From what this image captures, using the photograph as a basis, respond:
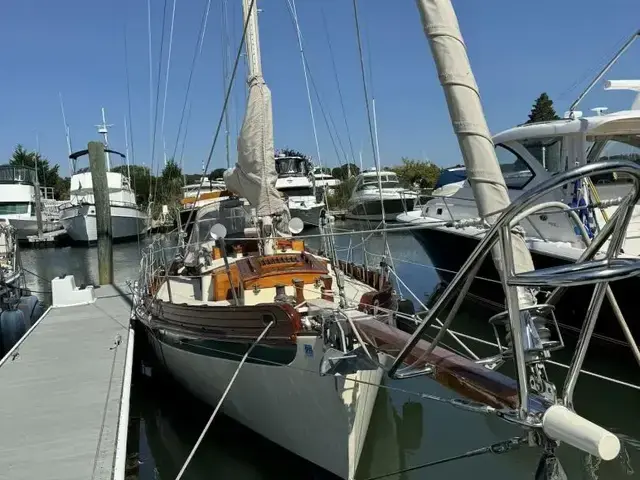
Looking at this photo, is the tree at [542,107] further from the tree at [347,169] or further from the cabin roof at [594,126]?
the cabin roof at [594,126]

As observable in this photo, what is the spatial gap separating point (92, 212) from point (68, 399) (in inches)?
1273

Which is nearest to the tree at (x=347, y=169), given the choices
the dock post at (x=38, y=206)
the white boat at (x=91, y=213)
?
the white boat at (x=91, y=213)

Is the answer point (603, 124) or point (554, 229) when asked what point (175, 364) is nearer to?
point (554, 229)

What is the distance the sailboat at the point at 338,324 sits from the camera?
3.23m

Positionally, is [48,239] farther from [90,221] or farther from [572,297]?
[572,297]

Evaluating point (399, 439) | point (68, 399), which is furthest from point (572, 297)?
point (68, 399)

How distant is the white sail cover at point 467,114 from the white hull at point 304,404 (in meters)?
2.11

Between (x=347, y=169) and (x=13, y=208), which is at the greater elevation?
(x=347, y=169)

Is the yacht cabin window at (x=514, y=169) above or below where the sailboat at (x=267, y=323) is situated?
above

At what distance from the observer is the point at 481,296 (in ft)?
39.1

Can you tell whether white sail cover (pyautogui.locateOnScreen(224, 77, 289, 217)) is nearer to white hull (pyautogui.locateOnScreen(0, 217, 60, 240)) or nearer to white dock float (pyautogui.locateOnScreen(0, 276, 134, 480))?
white dock float (pyautogui.locateOnScreen(0, 276, 134, 480))

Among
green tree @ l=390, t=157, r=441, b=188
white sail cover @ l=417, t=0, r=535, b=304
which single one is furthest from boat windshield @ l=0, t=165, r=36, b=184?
white sail cover @ l=417, t=0, r=535, b=304

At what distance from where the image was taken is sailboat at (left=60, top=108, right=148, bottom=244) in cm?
3616

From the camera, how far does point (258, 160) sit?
8477 millimetres
